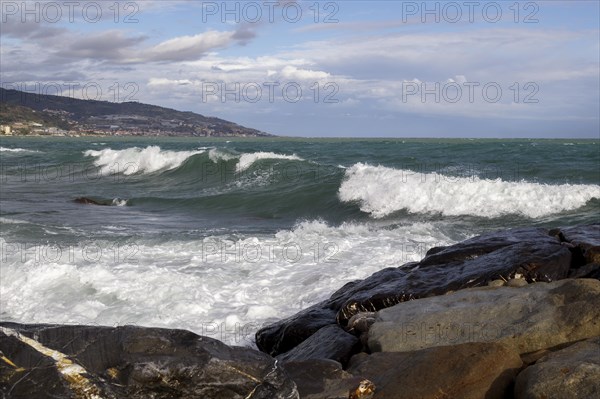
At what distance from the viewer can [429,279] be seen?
690cm

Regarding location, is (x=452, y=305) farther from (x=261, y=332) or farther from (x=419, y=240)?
(x=419, y=240)

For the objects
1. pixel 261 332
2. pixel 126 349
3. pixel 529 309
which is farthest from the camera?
pixel 261 332

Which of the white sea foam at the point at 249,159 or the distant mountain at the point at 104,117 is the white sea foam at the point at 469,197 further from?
the distant mountain at the point at 104,117

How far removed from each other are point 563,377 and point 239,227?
39.6ft

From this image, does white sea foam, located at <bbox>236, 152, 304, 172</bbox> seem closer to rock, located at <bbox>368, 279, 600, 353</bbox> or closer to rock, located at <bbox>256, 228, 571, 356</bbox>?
rock, located at <bbox>256, 228, 571, 356</bbox>

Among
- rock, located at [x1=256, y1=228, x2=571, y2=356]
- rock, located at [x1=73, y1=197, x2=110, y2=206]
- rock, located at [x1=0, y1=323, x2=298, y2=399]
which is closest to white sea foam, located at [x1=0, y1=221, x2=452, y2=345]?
rock, located at [x1=256, y1=228, x2=571, y2=356]

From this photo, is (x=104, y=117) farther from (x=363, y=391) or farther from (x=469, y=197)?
(x=363, y=391)

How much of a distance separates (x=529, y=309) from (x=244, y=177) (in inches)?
869

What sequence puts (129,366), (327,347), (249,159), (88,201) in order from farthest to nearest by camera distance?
(249,159) < (88,201) < (327,347) < (129,366)

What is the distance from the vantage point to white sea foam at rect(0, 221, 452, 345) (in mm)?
8234

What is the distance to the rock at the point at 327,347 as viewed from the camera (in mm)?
5622

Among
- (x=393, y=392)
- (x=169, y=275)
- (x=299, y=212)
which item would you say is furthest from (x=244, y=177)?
(x=393, y=392)

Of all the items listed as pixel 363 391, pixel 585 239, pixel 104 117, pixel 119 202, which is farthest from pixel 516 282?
pixel 104 117

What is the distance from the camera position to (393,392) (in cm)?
464
